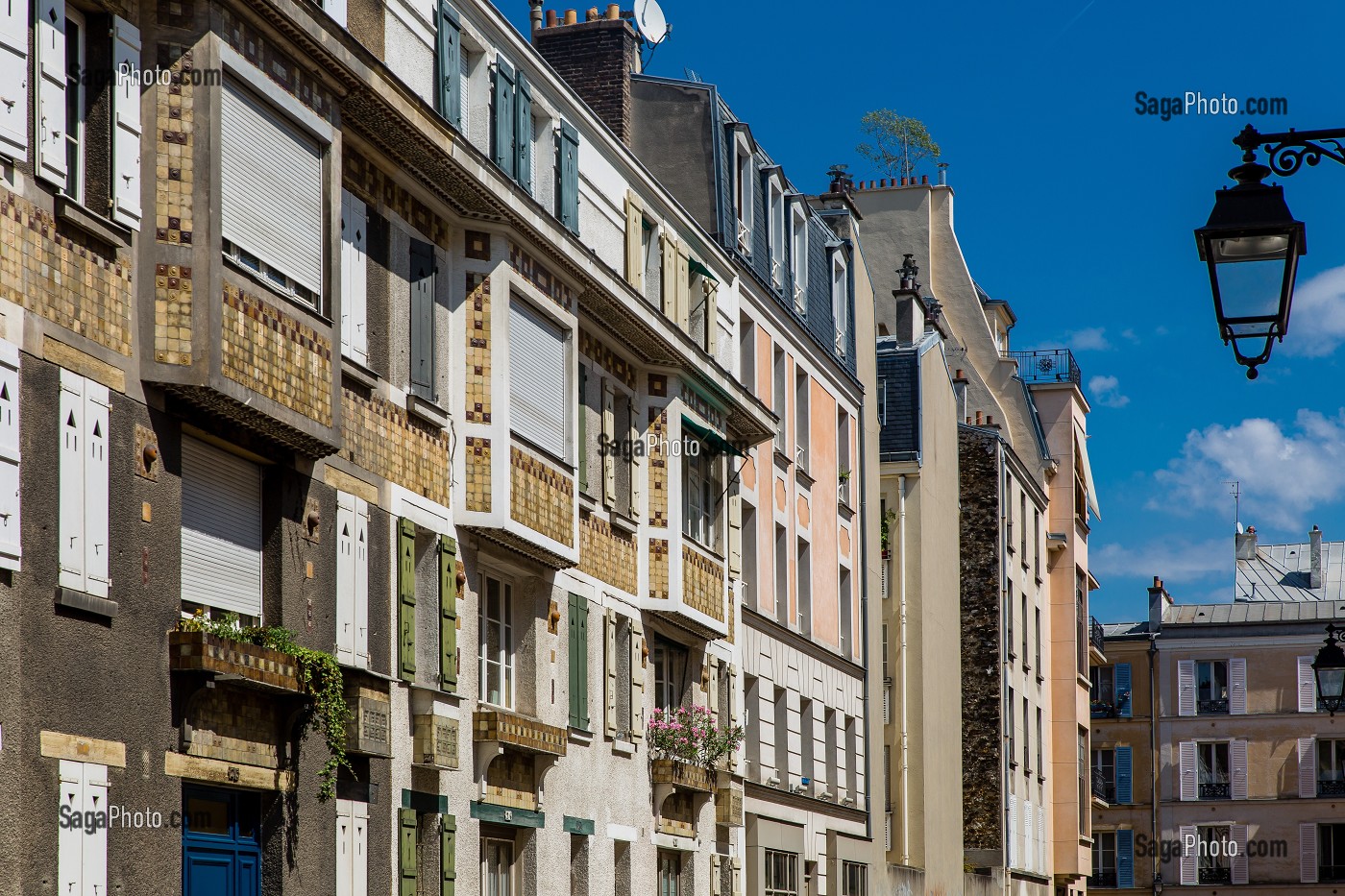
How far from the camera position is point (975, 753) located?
4947cm

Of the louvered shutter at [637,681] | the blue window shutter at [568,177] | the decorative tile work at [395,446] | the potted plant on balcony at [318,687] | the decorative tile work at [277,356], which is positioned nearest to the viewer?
the decorative tile work at [277,356]

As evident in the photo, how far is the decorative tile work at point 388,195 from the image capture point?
765 inches

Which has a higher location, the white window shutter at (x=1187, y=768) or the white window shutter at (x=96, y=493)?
the white window shutter at (x=96, y=493)

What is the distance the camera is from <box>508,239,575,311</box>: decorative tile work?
22812 millimetres

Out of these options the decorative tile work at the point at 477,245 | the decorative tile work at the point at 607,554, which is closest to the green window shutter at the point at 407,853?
the decorative tile work at the point at 477,245

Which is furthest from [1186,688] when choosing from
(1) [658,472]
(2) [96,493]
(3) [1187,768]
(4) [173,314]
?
(2) [96,493]

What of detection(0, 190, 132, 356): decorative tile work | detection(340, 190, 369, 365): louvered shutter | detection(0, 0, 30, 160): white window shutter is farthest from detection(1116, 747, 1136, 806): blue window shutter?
detection(0, 0, 30, 160): white window shutter

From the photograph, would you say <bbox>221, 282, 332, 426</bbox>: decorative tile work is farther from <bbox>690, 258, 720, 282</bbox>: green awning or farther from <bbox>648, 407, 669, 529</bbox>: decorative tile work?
<bbox>690, 258, 720, 282</bbox>: green awning

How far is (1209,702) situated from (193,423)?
6427 cm

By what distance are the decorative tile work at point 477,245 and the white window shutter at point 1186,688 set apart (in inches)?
2284

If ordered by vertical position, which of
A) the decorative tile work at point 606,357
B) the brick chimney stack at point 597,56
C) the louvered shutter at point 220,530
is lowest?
the louvered shutter at point 220,530

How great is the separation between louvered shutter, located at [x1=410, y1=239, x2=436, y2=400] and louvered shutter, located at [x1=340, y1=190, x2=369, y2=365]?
1272mm

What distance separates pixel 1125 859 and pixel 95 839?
213 ft

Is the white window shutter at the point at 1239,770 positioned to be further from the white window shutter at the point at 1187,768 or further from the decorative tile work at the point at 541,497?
the decorative tile work at the point at 541,497
